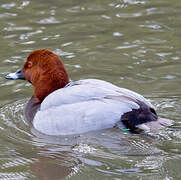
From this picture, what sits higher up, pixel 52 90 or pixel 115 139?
pixel 52 90

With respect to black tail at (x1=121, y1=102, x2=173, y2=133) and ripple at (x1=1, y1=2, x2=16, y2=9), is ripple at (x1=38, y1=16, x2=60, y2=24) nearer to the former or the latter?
ripple at (x1=1, y1=2, x2=16, y2=9)

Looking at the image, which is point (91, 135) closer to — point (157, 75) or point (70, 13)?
point (157, 75)

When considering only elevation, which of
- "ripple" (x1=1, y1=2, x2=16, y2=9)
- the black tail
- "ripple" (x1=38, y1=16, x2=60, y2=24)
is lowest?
the black tail

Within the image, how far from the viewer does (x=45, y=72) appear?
6238 millimetres

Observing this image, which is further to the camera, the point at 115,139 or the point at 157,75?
the point at 157,75

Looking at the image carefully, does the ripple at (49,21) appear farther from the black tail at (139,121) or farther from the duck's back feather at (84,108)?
the black tail at (139,121)

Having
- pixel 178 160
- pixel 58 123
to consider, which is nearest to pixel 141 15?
pixel 58 123

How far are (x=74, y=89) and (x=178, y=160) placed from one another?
1.52 metres

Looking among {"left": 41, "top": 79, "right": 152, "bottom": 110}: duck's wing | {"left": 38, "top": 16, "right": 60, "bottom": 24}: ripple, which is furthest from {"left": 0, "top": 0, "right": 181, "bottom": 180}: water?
{"left": 41, "top": 79, "right": 152, "bottom": 110}: duck's wing

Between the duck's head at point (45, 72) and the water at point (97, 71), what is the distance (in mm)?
468

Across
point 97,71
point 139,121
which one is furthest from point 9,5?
point 139,121

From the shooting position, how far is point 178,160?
4.85 m

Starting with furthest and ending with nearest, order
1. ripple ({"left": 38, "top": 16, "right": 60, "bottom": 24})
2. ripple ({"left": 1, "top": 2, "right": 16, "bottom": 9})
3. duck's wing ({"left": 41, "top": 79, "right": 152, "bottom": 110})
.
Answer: ripple ({"left": 1, "top": 2, "right": 16, "bottom": 9}), ripple ({"left": 38, "top": 16, "right": 60, "bottom": 24}), duck's wing ({"left": 41, "top": 79, "right": 152, "bottom": 110})

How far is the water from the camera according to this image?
Answer: 4.94m
